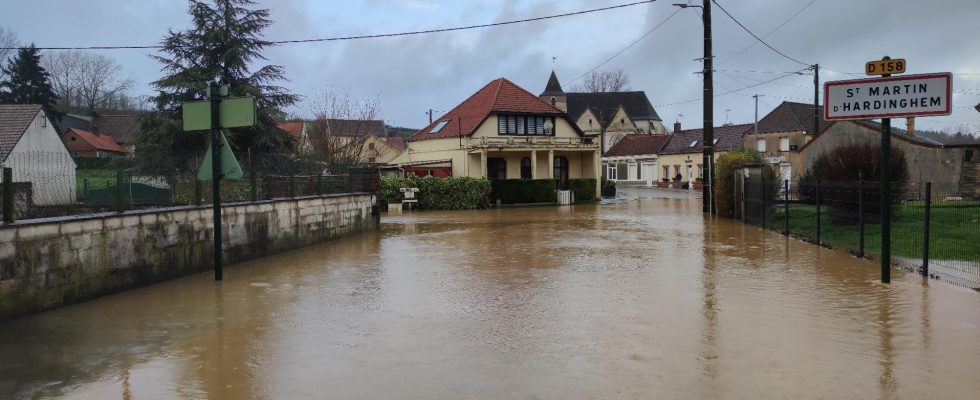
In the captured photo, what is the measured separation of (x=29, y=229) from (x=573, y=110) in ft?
280

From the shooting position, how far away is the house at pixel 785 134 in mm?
53438

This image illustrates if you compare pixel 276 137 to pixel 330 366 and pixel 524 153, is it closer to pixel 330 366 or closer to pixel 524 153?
pixel 524 153

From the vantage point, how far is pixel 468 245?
14727mm

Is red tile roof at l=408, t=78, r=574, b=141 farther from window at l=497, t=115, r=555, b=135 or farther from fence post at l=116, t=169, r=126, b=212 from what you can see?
fence post at l=116, t=169, r=126, b=212

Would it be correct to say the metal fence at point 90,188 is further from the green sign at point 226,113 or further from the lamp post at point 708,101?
the lamp post at point 708,101

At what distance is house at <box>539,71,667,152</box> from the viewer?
82.9 metres

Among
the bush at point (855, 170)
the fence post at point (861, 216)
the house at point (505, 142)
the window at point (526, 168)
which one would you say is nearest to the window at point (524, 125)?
the house at point (505, 142)

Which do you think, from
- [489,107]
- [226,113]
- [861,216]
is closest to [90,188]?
[226,113]

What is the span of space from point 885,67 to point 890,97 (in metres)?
0.37

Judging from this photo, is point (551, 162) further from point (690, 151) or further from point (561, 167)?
point (690, 151)

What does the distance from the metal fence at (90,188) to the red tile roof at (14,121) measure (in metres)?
16.3

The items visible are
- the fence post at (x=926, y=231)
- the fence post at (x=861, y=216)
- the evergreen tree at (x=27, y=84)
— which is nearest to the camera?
the fence post at (x=926, y=231)

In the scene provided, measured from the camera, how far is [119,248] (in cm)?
895

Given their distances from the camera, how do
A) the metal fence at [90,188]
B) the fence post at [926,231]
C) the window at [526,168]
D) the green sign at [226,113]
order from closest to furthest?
1. the metal fence at [90,188]
2. the fence post at [926,231]
3. the green sign at [226,113]
4. the window at [526,168]
